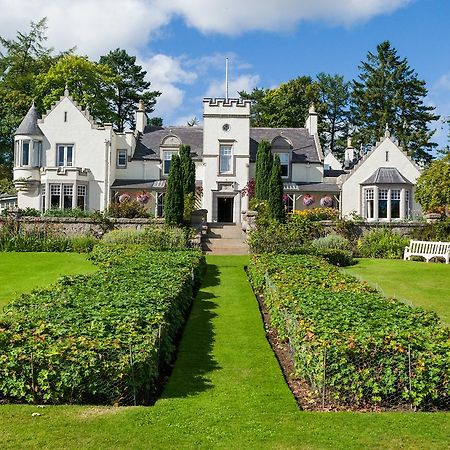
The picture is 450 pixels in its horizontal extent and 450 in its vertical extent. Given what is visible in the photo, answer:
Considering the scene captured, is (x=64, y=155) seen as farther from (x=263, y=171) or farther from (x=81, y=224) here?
(x=263, y=171)

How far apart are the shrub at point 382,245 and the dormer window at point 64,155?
67.0 feet

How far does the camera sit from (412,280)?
59.9ft

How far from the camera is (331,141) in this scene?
62.9 m

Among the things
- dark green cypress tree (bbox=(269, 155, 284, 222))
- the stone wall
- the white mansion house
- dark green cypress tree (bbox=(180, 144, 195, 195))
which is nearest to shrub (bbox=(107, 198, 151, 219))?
the stone wall

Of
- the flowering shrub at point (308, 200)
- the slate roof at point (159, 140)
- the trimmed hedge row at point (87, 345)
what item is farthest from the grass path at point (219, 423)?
the slate roof at point (159, 140)

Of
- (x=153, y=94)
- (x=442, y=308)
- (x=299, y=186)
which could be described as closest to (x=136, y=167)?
(x=299, y=186)

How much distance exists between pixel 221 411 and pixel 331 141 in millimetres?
58452

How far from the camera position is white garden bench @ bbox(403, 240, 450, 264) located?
2361 centimetres

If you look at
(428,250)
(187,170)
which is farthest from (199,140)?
(428,250)

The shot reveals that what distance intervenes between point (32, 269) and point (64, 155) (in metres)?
19.2

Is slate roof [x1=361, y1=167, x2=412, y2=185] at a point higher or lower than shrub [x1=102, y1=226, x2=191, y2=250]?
higher

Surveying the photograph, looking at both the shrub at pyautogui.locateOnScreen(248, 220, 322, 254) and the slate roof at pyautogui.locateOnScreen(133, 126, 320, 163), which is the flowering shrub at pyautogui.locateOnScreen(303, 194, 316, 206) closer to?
the slate roof at pyautogui.locateOnScreen(133, 126, 320, 163)

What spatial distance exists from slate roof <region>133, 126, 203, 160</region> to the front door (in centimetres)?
386

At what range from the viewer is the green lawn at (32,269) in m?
16.2
